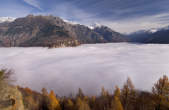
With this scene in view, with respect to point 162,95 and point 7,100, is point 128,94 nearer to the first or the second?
point 162,95

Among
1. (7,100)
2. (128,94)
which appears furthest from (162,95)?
(7,100)

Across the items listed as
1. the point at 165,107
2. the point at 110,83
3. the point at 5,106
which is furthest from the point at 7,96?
the point at 110,83

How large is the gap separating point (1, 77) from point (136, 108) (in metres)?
33.5

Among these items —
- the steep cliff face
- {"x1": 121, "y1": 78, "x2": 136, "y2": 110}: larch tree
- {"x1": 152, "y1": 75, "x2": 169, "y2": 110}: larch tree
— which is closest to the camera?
the steep cliff face

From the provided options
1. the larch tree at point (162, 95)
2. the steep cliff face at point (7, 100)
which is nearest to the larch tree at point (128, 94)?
the larch tree at point (162, 95)

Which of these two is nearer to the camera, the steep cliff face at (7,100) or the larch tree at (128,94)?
the steep cliff face at (7,100)

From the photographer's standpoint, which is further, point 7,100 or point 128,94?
point 128,94

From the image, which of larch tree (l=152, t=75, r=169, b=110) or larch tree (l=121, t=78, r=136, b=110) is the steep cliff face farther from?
larch tree (l=152, t=75, r=169, b=110)

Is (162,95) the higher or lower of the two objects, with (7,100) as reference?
lower

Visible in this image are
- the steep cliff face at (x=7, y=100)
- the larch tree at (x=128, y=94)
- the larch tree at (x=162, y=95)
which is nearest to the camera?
the steep cliff face at (x=7, y=100)

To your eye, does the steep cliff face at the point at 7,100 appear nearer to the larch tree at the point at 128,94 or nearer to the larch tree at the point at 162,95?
the larch tree at the point at 128,94

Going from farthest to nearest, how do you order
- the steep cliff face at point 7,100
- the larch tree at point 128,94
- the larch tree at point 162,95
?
1. the larch tree at point 128,94
2. the larch tree at point 162,95
3. the steep cliff face at point 7,100

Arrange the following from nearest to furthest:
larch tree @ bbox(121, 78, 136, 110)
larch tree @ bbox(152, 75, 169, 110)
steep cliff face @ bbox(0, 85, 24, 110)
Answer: steep cliff face @ bbox(0, 85, 24, 110), larch tree @ bbox(152, 75, 169, 110), larch tree @ bbox(121, 78, 136, 110)

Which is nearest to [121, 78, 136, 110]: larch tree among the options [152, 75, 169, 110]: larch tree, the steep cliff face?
[152, 75, 169, 110]: larch tree
